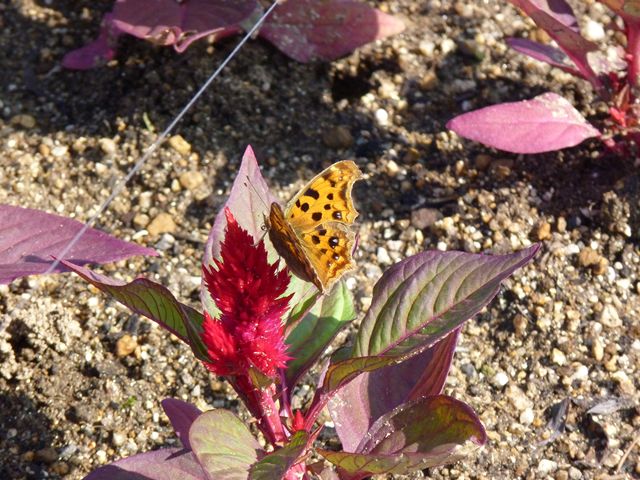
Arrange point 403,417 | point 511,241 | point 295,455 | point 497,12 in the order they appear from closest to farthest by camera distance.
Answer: point 295,455 < point 403,417 < point 511,241 < point 497,12

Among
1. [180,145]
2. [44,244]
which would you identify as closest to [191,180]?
[180,145]

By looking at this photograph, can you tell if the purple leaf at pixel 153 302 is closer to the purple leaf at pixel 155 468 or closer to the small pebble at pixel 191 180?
the purple leaf at pixel 155 468

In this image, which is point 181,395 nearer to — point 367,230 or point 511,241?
point 367,230

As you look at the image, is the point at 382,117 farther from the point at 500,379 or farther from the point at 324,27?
the point at 500,379

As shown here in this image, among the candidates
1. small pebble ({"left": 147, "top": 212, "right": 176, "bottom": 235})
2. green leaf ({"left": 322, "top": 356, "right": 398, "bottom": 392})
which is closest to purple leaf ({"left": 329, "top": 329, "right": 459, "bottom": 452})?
green leaf ({"left": 322, "top": 356, "right": 398, "bottom": 392})

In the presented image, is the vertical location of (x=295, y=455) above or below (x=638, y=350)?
above

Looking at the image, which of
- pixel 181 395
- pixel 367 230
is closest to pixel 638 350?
pixel 367 230

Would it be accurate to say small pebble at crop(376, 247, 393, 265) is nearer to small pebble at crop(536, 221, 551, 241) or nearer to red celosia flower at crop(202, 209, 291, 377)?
small pebble at crop(536, 221, 551, 241)

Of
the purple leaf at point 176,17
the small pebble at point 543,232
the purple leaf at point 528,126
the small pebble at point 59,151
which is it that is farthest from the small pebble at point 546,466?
the small pebble at point 59,151
